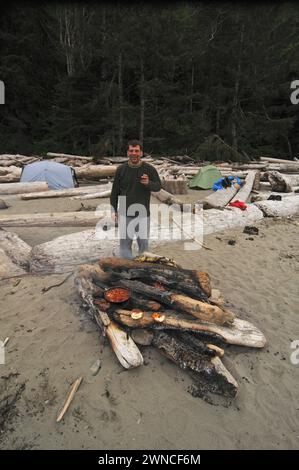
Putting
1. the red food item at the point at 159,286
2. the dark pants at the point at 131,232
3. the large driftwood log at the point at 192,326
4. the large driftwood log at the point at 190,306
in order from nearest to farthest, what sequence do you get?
the large driftwood log at the point at 192,326
the large driftwood log at the point at 190,306
the red food item at the point at 159,286
the dark pants at the point at 131,232

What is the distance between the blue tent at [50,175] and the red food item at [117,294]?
30.1 ft

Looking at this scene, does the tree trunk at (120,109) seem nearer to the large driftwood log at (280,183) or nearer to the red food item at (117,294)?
the large driftwood log at (280,183)

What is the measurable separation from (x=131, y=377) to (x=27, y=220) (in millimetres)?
4931

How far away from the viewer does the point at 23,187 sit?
1097 centimetres

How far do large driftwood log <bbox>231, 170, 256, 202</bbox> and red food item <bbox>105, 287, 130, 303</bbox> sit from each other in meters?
6.88

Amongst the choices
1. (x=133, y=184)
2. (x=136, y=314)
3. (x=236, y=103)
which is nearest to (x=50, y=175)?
(x=133, y=184)

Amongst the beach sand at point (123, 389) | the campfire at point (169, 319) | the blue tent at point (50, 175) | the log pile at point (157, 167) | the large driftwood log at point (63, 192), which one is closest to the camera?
the beach sand at point (123, 389)

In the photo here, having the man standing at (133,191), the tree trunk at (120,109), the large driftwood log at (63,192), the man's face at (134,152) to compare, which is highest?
the tree trunk at (120,109)

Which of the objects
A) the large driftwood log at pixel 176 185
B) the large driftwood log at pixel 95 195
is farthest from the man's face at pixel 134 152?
the large driftwood log at pixel 176 185

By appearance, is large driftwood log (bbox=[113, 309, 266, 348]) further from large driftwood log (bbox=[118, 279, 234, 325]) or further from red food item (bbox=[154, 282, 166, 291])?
red food item (bbox=[154, 282, 166, 291])

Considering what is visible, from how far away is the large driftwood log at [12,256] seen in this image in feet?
15.9

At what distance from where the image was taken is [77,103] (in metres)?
23.1

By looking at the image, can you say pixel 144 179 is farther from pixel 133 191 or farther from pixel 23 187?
pixel 23 187

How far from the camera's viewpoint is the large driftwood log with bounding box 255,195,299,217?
859 centimetres
